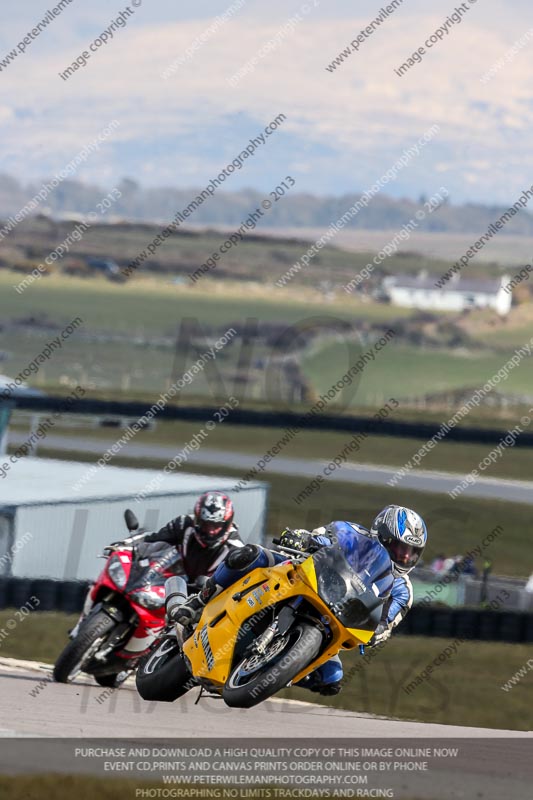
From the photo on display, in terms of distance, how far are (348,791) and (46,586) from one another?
13289mm

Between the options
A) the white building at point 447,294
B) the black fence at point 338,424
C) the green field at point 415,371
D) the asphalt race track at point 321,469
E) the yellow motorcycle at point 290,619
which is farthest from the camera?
the white building at point 447,294

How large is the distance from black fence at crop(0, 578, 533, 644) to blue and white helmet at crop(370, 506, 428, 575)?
1174 centimetres

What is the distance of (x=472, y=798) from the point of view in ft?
25.6

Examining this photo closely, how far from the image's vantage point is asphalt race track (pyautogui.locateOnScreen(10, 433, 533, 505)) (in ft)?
155

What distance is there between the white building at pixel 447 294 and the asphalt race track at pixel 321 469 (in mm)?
81804

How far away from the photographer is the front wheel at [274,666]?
Result: 8070 mm

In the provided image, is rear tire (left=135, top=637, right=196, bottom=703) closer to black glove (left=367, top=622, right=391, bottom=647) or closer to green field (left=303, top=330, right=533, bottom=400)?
black glove (left=367, top=622, right=391, bottom=647)

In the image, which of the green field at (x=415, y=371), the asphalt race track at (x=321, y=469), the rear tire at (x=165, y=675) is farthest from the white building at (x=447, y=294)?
the rear tire at (x=165, y=675)

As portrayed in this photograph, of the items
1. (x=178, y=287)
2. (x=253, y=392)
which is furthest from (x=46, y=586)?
(x=178, y=287)

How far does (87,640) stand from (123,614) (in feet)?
1.15

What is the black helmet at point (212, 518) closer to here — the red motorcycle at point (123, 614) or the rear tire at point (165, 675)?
the red motorcycle at point (123, 614)

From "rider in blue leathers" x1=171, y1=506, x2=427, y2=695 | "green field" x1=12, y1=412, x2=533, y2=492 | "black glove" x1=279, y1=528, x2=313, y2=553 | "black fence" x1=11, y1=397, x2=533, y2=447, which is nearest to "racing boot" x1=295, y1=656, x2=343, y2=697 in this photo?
"rider in blue leathers" x1=171, y1=506, x2=427, y2=695

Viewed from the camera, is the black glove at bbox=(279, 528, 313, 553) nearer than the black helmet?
Yes

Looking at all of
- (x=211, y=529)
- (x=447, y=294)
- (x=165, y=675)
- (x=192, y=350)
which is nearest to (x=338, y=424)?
(x=211, y=529)
